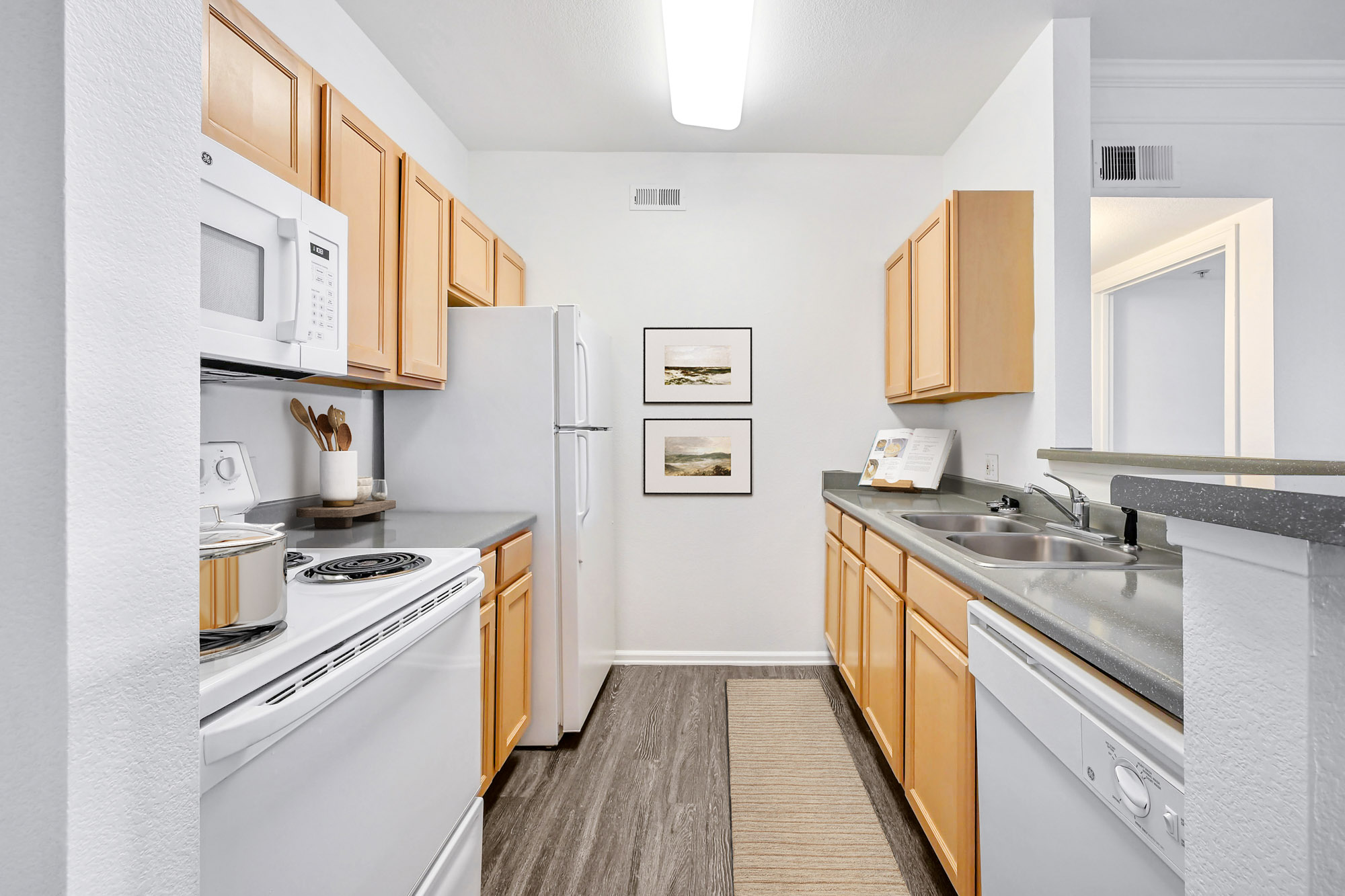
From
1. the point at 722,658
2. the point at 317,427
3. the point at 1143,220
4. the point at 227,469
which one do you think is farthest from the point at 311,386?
the point at 1143,220

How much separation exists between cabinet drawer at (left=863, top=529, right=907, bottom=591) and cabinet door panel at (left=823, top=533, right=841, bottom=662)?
502mm

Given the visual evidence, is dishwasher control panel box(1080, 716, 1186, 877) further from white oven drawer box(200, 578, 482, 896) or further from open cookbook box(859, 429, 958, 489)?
open cookbook box(859, 429, 958, 489)

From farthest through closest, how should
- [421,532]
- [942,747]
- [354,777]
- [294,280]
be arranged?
[421,532] < [942,747] < [294,280] < [354,777]

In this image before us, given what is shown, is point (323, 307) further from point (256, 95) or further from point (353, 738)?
point (353, 738)

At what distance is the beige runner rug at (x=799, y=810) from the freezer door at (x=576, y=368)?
1463mm

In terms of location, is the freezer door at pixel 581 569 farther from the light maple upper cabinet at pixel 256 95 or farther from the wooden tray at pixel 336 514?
the light maple upper cabinet at pixel 256 95

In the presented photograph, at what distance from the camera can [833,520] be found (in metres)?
2.97

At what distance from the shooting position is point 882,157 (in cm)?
316

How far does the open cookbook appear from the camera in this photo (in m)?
2.89

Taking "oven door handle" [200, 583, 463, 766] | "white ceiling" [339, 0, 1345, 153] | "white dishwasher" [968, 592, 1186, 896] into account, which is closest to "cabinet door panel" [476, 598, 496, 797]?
"oven door handle" [200, 583, 463, 766]

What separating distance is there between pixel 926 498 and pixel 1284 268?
5.18 ft

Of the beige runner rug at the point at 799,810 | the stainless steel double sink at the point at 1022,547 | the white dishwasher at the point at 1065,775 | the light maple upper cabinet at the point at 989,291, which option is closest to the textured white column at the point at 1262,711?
the white dishwasher at the point at 1065,775

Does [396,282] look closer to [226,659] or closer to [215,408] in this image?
[215,408]

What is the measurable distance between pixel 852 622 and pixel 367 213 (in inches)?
94.4
